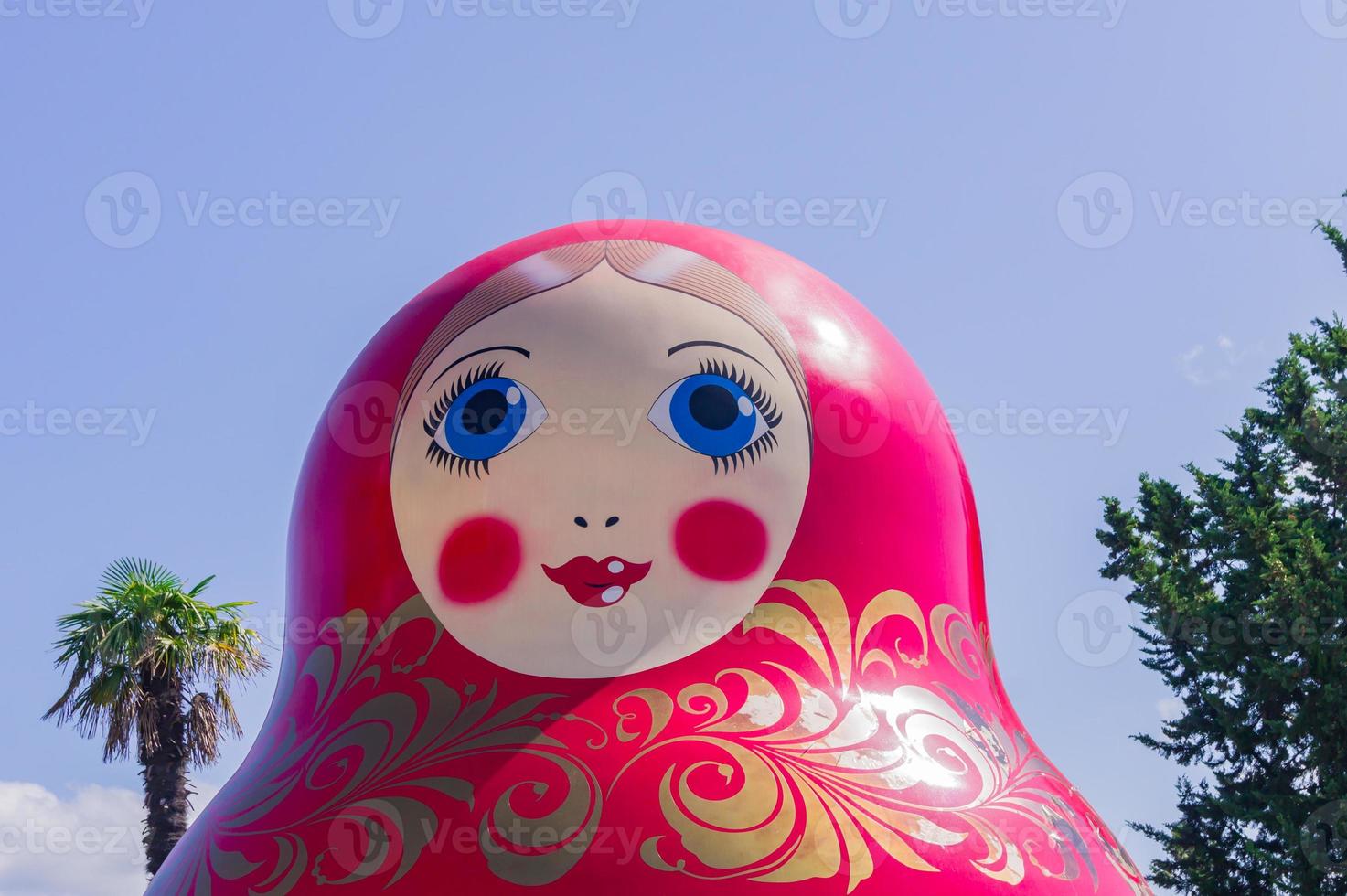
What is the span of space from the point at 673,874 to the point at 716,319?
3.57m

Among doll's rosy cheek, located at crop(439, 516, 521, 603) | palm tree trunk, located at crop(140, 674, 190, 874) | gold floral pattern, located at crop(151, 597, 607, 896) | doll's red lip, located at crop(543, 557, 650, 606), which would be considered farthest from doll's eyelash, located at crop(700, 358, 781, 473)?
palm tree trunk, located at crop(140, 674, 190, 874)

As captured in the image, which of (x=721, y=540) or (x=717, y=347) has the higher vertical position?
(x=717, y=347)

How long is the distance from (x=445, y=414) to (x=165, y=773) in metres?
12.4

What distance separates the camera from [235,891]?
26.6ft

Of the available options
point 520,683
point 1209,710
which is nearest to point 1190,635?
point 1209,710

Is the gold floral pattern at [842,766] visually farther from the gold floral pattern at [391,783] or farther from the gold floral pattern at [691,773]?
the gold floral pattern at [391,783]

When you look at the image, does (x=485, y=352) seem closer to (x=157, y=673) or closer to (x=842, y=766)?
(x=842, y=766)

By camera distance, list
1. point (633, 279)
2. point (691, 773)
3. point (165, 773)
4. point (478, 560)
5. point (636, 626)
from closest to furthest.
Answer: point (691, 773)
point (636, 626)
point (478, 560)
point (633, 279)
point (165, 773)

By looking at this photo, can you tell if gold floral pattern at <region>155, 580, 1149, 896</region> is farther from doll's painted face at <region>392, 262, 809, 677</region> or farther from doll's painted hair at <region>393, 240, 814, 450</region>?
doll's painted hair at <region>393, 240, 814, 450</region>

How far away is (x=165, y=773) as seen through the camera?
63.4 ft

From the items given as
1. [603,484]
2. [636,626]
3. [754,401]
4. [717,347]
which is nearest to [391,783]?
[636,626]

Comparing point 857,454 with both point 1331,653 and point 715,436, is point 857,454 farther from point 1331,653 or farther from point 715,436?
point 1331,653

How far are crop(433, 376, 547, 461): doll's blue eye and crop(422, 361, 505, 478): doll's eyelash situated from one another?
16 millimetres

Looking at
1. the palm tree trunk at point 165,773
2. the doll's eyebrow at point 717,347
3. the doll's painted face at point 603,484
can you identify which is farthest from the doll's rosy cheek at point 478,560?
the palm tree trunk at point 165,773
